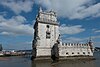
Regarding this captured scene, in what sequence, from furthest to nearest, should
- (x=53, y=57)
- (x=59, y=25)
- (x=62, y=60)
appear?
(x=59, y=25) → (x=53, y=57) → (x=62, y=60)

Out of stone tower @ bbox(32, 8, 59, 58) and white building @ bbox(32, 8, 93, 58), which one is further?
stone tower @ bbox(32, 8, 59, 58)

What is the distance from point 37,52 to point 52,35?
7.30m

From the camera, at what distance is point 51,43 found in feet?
159

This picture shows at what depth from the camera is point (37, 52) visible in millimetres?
45781

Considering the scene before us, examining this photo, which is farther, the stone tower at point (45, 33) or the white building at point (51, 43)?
the stone tower at point (45, 33)

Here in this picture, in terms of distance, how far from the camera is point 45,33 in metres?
48.4

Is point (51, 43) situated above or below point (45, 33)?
below

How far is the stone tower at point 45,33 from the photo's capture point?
46.7 m

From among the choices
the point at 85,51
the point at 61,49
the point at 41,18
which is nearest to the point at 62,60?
the point at 61,49

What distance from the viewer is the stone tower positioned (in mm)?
46719

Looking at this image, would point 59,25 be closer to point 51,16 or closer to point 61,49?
point 51,16

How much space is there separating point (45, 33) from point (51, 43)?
11.5 feet

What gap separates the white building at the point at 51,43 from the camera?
46344 mm

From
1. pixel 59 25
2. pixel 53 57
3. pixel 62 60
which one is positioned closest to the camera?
pixel 62 60
